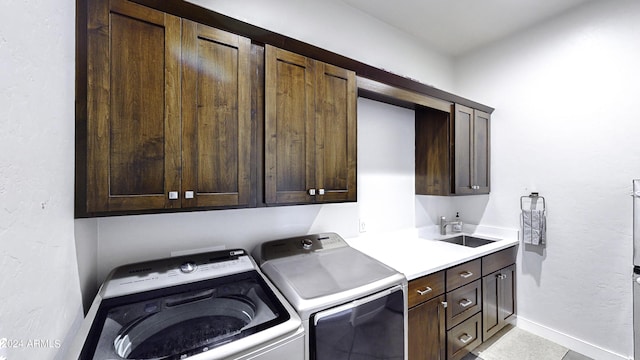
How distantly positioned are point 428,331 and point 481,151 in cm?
189

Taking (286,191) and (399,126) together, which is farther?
(399,126)

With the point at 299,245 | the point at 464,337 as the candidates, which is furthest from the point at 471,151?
the point at 299,245

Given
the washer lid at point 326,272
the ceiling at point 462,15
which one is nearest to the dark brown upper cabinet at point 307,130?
the washer lid at point 326,272

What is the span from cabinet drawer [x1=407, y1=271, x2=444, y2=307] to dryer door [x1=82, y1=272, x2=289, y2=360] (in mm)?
902

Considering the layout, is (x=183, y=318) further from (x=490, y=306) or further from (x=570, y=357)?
(x=570, y=357)

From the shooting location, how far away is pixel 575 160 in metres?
2.14

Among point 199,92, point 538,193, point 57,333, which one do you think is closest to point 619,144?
point 538,193

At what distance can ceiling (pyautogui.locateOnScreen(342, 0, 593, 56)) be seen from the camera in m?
2.08

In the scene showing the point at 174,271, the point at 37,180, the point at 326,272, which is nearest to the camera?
the point at 37,180

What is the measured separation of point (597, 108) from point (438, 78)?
4.46ft

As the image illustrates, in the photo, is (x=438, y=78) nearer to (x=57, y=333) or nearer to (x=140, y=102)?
(x=140, y=102)

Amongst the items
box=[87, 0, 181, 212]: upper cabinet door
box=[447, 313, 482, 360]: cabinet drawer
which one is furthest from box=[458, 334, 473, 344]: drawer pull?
box=[87, 0, 181, 212]: upper cabinet door

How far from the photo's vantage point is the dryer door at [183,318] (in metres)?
0.86

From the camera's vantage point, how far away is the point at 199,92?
1.14 metres
